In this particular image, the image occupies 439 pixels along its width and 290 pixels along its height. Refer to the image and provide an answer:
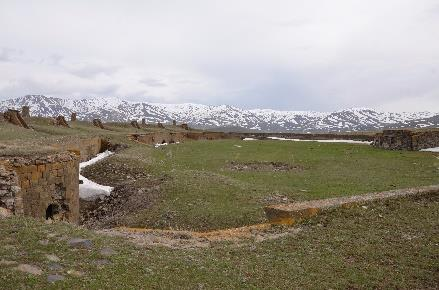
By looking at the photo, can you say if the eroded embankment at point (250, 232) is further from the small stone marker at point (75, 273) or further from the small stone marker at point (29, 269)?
the small stone marker at point (29, 269)

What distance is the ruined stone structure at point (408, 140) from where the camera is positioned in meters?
39.6

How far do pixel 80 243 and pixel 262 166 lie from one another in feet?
68.7

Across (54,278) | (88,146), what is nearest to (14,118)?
(88,146)

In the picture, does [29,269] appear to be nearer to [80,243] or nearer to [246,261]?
[80,243]

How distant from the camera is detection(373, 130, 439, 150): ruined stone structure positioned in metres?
39.6

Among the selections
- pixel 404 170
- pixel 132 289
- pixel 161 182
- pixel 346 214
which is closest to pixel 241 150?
pixel 404 170

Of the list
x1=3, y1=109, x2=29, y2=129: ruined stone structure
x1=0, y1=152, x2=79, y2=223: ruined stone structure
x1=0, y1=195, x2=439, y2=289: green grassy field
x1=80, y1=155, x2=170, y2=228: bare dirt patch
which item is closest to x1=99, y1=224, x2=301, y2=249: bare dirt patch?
x1=0, y1=195, x2=439, y2=289: green grassy field

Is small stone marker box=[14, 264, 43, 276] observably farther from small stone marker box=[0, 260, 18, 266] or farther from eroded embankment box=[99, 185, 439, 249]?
eroded embankment box=[99, 185, 439, 249]

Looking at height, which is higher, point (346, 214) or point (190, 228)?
point (346, 214)

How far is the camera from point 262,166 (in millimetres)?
28875

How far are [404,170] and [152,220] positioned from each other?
1694 centimetres

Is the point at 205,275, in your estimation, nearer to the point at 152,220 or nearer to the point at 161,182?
the point at 152,220

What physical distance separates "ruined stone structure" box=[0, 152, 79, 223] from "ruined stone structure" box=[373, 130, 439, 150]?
31.6m

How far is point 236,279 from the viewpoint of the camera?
26.3 feet
